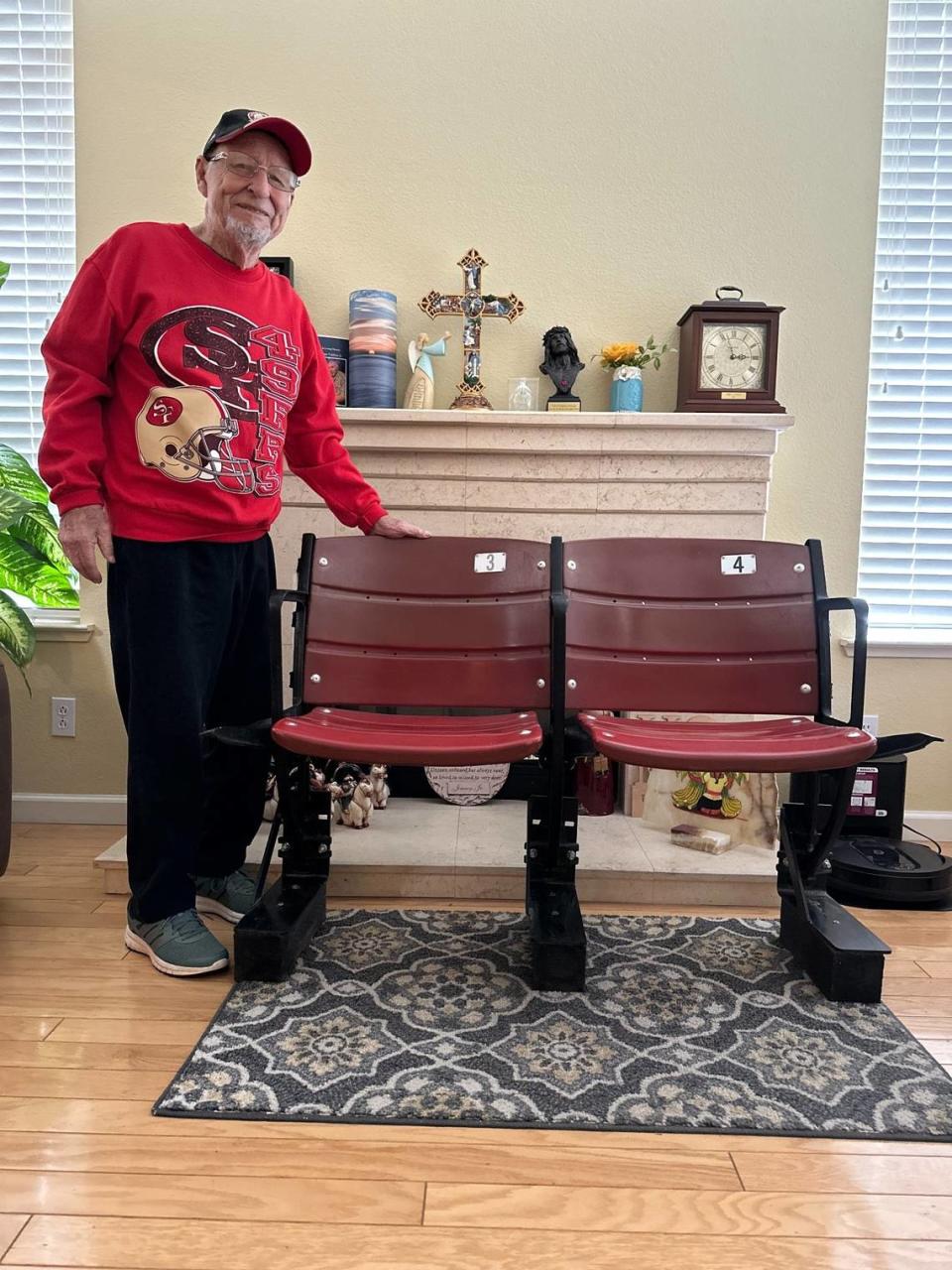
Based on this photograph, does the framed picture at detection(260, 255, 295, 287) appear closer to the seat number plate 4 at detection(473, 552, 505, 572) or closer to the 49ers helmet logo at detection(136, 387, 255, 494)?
the 49ers helmet logo at detection(136, 387, 255, 494)

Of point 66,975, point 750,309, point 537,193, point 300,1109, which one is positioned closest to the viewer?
point 300,1109

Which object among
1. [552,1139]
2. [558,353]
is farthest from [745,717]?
[552,1139]

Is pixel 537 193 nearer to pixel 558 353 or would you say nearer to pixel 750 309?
pixel 558 353

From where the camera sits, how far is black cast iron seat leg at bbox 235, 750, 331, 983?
5.93ft

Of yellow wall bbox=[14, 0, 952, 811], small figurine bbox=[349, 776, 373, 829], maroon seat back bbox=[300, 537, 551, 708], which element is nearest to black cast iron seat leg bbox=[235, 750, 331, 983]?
maroon seat back bbox=[300, 537, 551, 708]

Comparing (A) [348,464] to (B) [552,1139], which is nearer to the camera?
(B) [552,1139]

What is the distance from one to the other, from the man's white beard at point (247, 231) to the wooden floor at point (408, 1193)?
1.54 metres

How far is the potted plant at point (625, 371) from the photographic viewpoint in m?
2.66

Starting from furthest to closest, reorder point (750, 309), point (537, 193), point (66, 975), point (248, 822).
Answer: point (537, 193) → point (750, 309) → point (248, 822) → point (66, 975)

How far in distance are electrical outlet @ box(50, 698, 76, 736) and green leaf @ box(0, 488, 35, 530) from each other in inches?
29.9

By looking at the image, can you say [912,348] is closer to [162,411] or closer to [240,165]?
[240,165]

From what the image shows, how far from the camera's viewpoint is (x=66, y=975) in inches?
73.4

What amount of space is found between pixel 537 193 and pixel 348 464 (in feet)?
3.93

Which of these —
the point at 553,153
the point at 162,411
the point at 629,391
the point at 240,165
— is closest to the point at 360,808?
the point at 162,411
